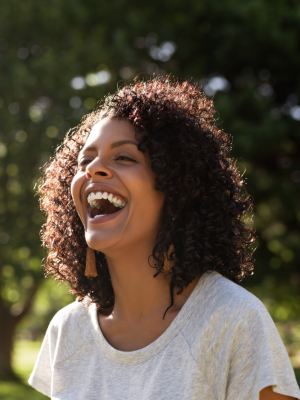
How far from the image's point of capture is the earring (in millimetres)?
2227

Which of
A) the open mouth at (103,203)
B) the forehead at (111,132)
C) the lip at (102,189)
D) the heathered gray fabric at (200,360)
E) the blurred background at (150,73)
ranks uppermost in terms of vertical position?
the blurred background at (150,73)

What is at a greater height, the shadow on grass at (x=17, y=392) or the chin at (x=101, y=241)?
the chin at (x=101, y=241)

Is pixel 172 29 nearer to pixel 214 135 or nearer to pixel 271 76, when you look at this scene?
pixel 271 76

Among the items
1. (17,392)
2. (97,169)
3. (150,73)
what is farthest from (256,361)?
(17,392)

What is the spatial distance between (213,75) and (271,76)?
46.9 inches

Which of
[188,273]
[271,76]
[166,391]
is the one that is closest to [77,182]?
[188,273]

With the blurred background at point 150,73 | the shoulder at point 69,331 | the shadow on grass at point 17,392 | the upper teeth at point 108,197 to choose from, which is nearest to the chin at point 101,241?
the upper teeth at point 108,197

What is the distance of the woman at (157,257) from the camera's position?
1665mm

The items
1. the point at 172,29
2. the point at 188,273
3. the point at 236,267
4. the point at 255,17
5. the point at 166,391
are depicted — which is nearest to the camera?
the point at 166,391

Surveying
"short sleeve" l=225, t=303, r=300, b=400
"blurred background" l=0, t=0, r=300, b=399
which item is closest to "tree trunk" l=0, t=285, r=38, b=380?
"blurred background" l=0, t=0, r=300, b=399

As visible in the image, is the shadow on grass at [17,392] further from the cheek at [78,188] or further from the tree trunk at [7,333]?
the cheek at [78,188]

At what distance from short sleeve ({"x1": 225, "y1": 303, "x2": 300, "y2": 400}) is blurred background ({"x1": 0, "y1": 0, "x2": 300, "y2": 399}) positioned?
651cm

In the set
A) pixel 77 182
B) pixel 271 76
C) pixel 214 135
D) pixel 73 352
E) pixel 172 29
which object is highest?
pixel 172 29

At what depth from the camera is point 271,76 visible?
30.1ft
